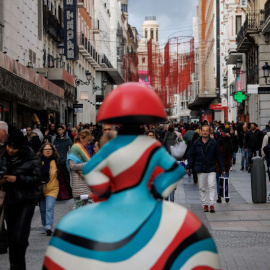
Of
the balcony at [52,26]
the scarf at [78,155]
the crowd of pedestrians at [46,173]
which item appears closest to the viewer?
the crowd of pedestrians at [46,173]

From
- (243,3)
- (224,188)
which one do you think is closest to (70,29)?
(243,3)

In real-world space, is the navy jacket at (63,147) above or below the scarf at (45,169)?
above

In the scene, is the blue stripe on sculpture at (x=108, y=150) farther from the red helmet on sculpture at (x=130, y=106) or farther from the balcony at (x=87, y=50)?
the balcony at (x=87, y=50)

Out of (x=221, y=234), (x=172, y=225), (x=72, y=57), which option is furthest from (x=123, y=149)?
(x=72, y=57)

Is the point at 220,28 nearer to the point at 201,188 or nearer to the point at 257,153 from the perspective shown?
the point at 257,153

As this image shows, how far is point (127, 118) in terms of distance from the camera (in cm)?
399

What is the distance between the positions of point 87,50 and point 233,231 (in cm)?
4480

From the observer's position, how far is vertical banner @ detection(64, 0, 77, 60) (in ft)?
141

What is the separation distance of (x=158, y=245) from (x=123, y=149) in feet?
1.90

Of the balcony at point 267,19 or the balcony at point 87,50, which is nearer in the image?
the balcony at point 267,19

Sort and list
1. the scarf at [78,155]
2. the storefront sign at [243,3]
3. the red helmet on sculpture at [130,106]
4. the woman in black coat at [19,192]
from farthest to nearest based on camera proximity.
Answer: the storefront sign at [243,3], the scarf at [78,155], the woman in black coat at [19,192], the red helmet on sculpture at [130,106]

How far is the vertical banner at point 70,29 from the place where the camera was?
141 ft

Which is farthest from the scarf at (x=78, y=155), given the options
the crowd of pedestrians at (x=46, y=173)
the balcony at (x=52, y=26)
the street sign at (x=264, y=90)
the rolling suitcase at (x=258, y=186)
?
the balcony at (x=52, y=26)

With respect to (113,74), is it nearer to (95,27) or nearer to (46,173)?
(95,27)
